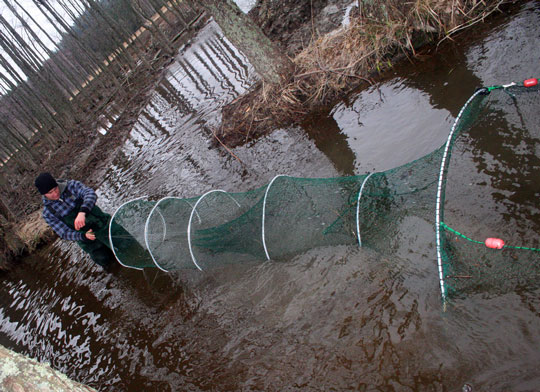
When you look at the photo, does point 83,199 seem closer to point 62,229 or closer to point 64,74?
point 62,229

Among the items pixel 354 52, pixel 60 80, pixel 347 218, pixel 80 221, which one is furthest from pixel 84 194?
pixel 60 80

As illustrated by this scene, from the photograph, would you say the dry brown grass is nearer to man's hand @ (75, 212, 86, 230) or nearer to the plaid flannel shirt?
the plaid flannel shirt

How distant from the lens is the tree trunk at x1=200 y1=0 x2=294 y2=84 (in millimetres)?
7625

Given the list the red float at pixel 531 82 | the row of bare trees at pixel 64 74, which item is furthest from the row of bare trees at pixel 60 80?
the red float at pixel 531 82

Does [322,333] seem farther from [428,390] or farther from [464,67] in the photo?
[464,67]

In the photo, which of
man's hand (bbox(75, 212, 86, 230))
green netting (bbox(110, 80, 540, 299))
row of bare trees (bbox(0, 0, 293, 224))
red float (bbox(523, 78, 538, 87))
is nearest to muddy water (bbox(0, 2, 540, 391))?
green netting (bbox(110, 80, 540, 299))

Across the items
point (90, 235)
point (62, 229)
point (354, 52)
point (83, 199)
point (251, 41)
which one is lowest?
point (354, 52)

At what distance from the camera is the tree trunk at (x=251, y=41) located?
7625mm

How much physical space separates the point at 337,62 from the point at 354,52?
0.42 meters

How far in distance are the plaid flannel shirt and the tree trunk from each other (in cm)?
462

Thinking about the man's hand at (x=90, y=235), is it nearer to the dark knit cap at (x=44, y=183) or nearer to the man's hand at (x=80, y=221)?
the man's hand at (x=80, y=221)

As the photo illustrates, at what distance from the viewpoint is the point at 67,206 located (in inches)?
226

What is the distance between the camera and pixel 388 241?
4438 millimetres

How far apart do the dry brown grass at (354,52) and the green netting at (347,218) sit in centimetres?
325
